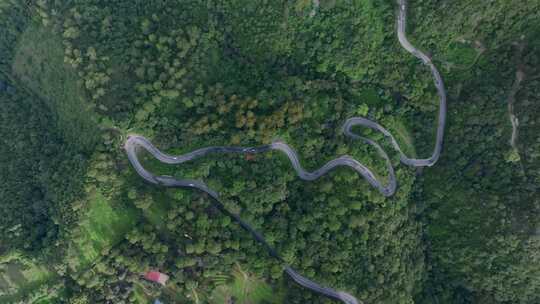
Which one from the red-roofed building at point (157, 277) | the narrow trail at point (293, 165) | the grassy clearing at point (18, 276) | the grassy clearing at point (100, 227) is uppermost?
the narrow trail at point (293, 165)

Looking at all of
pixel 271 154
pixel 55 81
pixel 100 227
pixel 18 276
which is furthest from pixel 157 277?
pixel 55 81

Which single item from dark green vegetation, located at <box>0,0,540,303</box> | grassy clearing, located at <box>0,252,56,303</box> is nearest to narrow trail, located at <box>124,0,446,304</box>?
dark green vegetation, located at <box>0,0,540,303</box>

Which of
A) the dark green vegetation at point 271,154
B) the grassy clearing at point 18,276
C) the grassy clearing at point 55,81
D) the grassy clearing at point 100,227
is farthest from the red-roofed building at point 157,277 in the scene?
the grassy clearing at point 55,81

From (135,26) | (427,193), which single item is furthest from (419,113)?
(135,26)

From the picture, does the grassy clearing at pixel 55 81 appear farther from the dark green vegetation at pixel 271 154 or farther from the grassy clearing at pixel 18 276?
the grassy clearing at pixel 18 276

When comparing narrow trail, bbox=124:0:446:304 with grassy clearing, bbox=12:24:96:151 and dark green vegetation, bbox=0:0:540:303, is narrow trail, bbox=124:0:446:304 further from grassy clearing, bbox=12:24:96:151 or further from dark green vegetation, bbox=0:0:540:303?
grassy clearing, bbox=12:24:96:151
